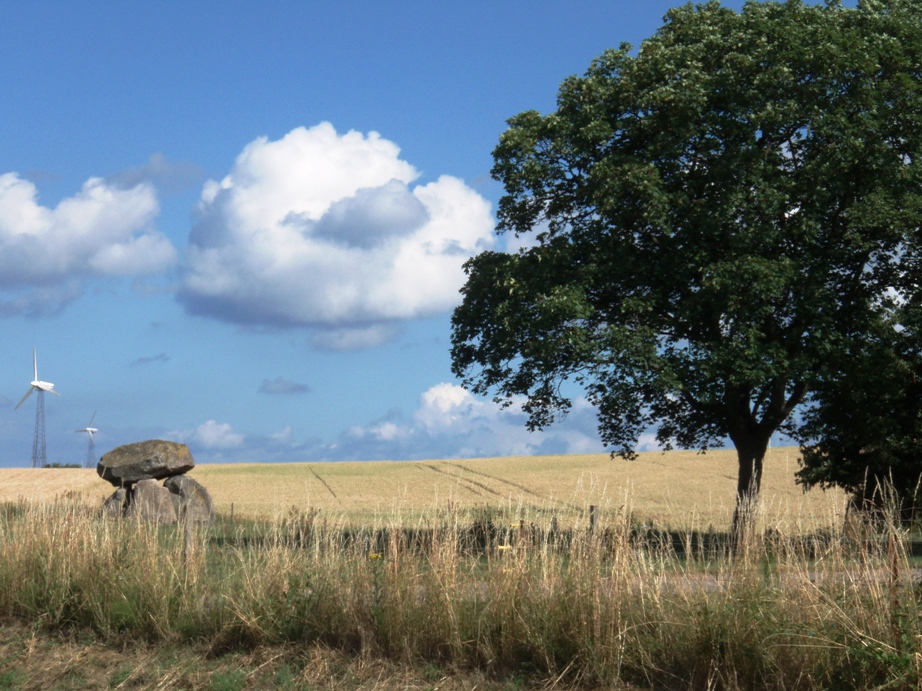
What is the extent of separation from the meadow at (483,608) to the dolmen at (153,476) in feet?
60.1

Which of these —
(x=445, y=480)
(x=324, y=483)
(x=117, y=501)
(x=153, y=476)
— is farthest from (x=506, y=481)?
(x=117, y=501)

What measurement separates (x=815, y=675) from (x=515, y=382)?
58.4 feet

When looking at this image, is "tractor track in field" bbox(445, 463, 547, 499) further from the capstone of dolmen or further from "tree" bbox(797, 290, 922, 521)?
"tree" bbox(797, 290, 922, 521)

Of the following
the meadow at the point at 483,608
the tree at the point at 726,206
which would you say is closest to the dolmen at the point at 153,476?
the tree at the point at 726,206

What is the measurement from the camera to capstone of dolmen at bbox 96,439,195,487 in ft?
103

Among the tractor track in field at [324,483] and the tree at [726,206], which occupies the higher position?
the tree at [726,206]

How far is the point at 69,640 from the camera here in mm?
10844

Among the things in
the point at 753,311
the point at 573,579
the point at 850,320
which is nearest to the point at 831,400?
the point at 850,320

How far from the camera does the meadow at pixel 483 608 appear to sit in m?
7.90

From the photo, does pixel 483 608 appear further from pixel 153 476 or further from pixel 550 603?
pixel 153 476

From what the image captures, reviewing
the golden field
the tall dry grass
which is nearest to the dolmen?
the golden field

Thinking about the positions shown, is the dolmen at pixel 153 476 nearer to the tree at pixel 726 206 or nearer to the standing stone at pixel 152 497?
the standing stone at pixel 152 497

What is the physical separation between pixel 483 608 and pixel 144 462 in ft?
81.0

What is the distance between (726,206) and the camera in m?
20.8
